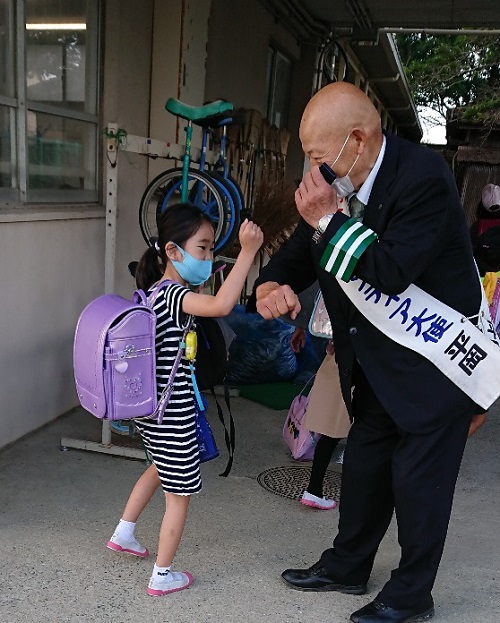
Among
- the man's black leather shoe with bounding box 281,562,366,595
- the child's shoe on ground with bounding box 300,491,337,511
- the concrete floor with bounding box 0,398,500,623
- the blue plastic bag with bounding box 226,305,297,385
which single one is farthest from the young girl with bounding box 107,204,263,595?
the blue plastic bag with bounding box 226,305,297,385

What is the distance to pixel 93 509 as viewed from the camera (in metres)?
3.06

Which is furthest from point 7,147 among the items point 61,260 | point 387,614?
point 387,614

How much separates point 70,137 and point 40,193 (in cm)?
50

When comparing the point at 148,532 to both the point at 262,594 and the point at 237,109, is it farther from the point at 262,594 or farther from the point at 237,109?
the point at 237,109

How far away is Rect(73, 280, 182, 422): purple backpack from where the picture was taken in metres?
2.29

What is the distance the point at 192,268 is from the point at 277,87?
6585 mm

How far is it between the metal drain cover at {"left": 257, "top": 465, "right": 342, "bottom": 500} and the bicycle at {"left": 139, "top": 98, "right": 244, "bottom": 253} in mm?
1302

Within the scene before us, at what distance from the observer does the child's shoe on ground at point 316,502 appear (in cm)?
324

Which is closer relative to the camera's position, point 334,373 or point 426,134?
point 334,373

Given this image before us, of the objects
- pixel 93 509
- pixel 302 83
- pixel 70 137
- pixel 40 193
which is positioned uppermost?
pixel 302 83

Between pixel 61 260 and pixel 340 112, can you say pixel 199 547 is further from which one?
pixel 61 260

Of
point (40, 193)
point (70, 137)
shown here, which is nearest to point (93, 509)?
point (40, 193)

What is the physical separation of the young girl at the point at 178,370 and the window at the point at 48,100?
1.61 m

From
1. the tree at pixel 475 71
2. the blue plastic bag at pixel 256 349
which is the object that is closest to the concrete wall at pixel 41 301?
the blue plastic bag at pixel 256 349
